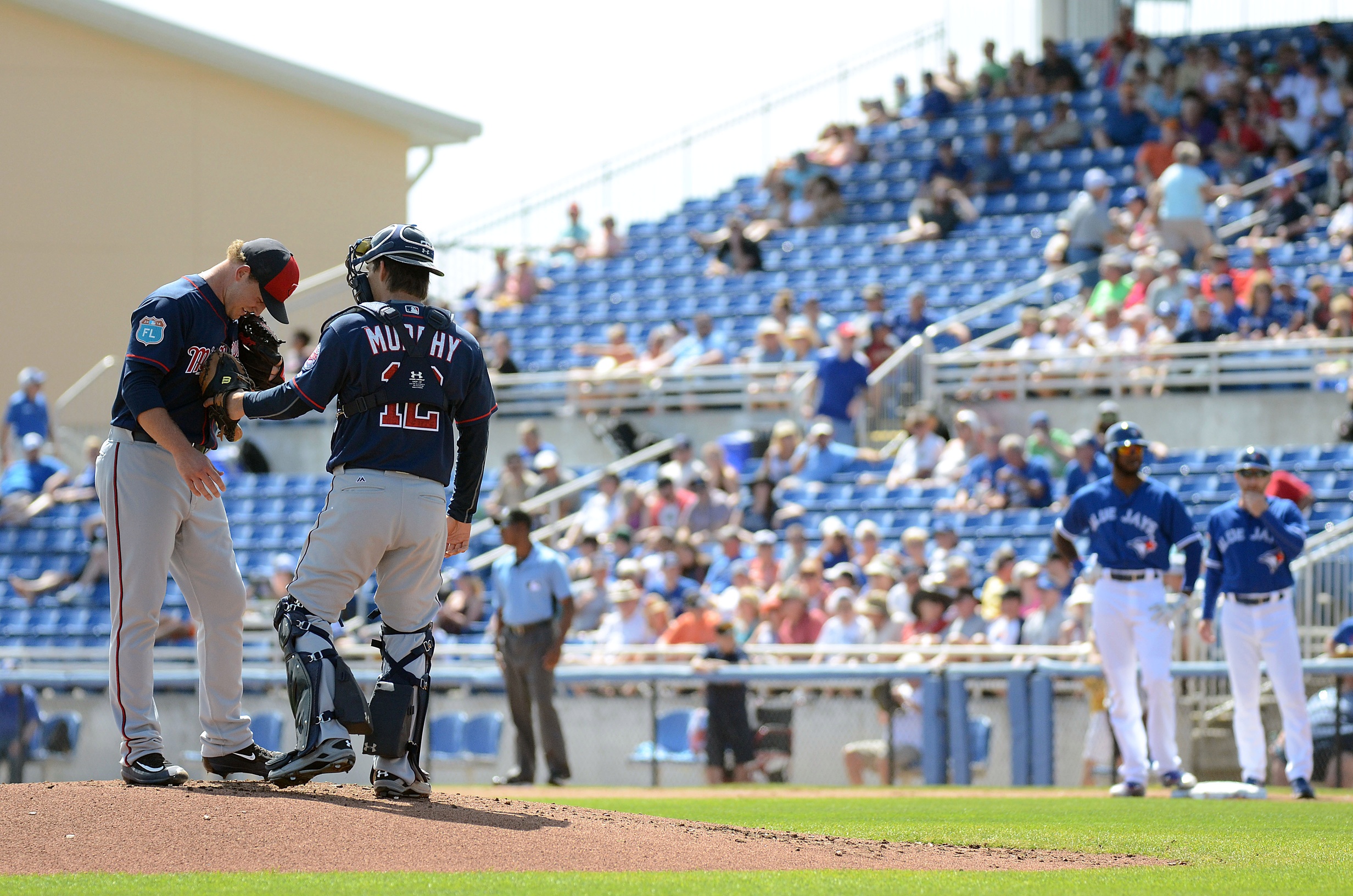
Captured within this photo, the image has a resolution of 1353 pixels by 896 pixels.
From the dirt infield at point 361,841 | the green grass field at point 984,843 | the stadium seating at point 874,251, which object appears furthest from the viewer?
the stadium seating at point 874,251

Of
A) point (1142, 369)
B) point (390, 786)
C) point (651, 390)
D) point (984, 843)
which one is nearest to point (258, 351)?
point (390, 786)

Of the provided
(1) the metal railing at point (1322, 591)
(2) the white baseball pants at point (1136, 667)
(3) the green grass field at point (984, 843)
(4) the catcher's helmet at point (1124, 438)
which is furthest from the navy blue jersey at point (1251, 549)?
(1) the metal railing at point (1322, 591)

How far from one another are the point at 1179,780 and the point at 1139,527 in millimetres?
1502

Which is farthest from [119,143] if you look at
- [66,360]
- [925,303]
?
[925,303]

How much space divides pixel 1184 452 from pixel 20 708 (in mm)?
10067

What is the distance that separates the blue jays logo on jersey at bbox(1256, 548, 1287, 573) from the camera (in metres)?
10.5

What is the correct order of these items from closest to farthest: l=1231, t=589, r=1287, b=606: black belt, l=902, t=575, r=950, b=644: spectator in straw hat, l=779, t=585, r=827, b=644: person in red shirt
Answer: l=1231, t=589, r=1287, b=606: black belt → l=902, t=575, r=950, b=644: spectator in straw hat → l=779, t=585, r=827, b=644: person in red shirt

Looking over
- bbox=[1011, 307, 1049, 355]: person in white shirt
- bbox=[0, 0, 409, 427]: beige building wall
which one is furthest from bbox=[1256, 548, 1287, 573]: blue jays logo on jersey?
bbox=[0, 0, 409, 427]: beige building wall

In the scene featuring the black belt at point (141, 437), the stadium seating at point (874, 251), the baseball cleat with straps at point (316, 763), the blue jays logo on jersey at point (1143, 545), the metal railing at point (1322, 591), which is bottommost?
the baseball cleat with straps at point (316, 763)

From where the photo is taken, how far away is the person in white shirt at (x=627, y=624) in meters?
14.5

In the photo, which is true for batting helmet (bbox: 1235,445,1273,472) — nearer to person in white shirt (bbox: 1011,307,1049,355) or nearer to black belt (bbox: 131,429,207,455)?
person in white shirt (bbox: 1011,307,1049,355)

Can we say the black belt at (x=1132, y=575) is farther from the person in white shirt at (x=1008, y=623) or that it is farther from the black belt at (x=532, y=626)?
the black belt at (x=532, y=626)

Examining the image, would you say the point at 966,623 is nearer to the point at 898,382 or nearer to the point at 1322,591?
the point at 1322,591

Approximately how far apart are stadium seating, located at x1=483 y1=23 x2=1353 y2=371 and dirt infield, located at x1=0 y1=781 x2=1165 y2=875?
42.5 ft
